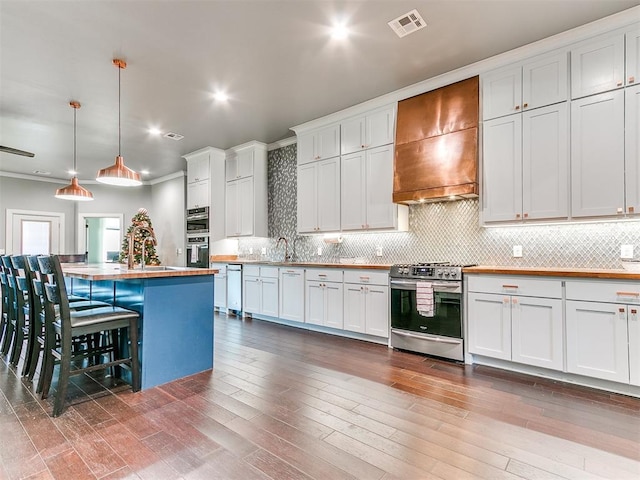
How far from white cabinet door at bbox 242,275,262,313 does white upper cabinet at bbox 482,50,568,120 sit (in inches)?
151

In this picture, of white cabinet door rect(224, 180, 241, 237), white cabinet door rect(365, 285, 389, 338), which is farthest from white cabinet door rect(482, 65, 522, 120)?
white cabinet door rect(224, 180, 241, 237)

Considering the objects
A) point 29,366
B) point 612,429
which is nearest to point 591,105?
point 612,429

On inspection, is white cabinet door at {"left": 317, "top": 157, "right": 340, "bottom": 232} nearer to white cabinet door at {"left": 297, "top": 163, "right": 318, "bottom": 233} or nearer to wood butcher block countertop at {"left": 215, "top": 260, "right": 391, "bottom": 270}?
white cabinet door at {"left": 297, "top": 163, "right": 318, "bottom": 233}

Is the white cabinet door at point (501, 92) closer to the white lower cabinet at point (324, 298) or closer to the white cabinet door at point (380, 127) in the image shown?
the white cabinet door at point (380, 127)

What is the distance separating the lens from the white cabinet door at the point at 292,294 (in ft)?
15.5

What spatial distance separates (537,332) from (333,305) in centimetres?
224

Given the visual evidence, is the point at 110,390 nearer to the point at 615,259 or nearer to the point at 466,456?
the point at 466,456

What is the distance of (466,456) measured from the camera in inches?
70.2

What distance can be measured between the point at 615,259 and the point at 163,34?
14.6 feet

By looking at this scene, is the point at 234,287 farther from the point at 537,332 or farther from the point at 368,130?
the point at 537,332

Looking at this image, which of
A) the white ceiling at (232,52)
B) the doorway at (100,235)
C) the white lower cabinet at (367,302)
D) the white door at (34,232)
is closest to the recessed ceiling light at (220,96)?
the white ceiling at (232,52)

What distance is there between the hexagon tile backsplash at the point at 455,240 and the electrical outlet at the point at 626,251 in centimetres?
4

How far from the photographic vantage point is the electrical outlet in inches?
114

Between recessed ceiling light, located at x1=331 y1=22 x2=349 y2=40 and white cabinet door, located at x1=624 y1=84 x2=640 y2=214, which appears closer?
white cabinet door, located at x1=624 y1=84 x2=640 y2=214
